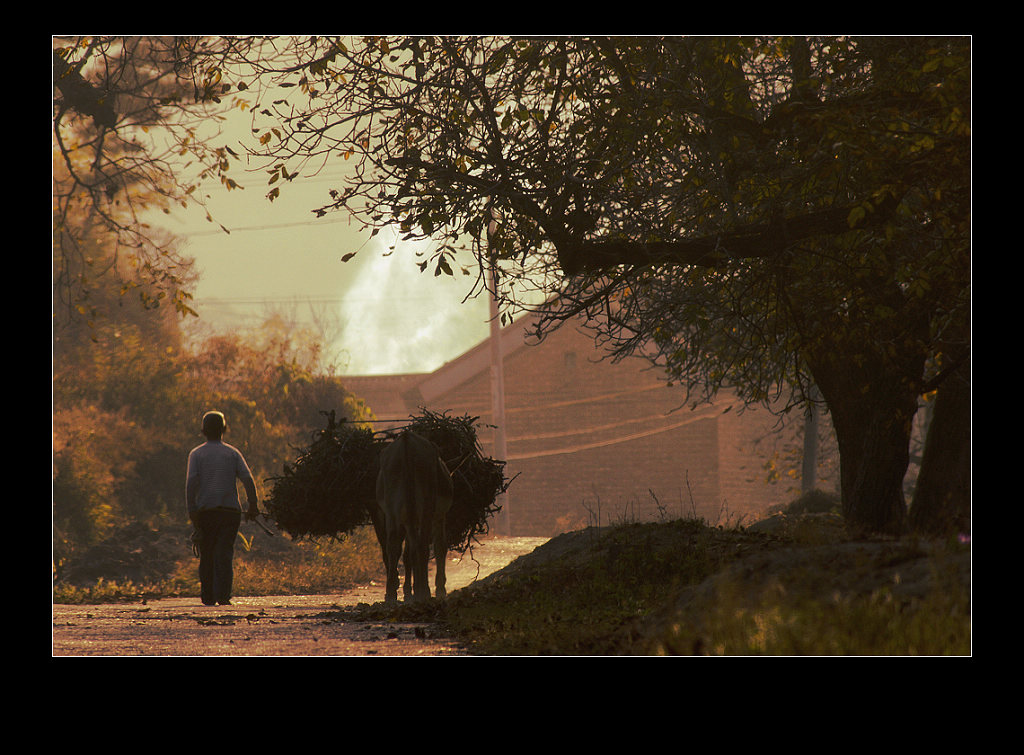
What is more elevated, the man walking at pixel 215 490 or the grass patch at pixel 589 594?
the man walking at pixel 215 490

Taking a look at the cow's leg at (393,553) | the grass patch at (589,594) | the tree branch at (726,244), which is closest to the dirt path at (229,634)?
the grass patch at (589,594)

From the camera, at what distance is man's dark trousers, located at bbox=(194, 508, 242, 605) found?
11.3 metres

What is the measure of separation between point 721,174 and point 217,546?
6622mm

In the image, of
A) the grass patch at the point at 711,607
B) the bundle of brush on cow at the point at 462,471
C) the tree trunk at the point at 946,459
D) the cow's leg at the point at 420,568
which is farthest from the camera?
the bundle of brush on cow at the point at 462,471

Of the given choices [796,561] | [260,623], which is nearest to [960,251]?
[796,561]

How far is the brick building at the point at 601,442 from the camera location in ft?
103

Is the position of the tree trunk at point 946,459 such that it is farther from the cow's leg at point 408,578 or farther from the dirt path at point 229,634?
the dirt path at point 229,634

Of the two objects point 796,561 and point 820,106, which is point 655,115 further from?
point 796,561

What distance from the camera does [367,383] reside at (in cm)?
3553

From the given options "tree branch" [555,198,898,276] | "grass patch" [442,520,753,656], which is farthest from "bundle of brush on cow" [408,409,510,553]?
"tree branch" [555,198,898,276]

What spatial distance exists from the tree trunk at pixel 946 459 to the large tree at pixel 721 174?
0.16 feet

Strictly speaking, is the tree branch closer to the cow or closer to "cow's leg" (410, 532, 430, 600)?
the cow

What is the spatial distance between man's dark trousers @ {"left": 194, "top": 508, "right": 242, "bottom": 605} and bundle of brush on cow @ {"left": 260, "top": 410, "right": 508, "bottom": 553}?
0.55 m
